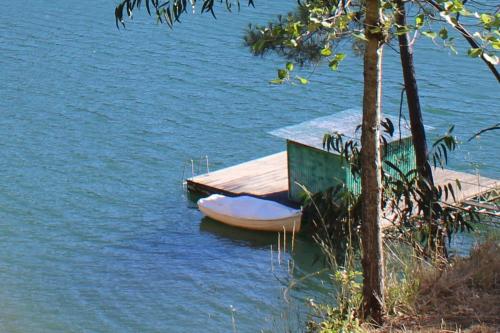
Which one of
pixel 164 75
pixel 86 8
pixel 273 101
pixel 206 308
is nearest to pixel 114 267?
pixel 206 308

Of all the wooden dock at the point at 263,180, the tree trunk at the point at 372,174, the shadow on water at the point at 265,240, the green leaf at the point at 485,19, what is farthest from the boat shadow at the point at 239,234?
the green leaf at the point at 485,19

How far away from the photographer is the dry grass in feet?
20.7

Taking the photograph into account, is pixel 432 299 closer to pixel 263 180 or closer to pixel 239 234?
pixel 239 234

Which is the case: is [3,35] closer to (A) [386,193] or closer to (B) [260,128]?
(B) [260,128]

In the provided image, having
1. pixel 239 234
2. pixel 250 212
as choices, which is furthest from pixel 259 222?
pixel 239 234

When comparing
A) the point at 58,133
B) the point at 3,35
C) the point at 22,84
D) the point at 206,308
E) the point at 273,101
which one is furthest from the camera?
the point at 3,35

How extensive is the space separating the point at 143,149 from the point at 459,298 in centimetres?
1123

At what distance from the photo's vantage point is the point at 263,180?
15.7 meters

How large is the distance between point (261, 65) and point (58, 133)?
211 inches

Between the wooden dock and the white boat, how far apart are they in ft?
1.39

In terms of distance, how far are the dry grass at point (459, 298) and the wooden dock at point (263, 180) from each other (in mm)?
7420

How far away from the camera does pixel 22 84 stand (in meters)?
21.1

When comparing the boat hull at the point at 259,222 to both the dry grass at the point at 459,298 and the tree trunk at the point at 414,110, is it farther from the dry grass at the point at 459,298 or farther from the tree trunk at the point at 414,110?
the dry grass at the point at 459,298

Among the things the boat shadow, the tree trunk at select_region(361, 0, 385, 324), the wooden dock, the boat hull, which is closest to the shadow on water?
the boat shadow
